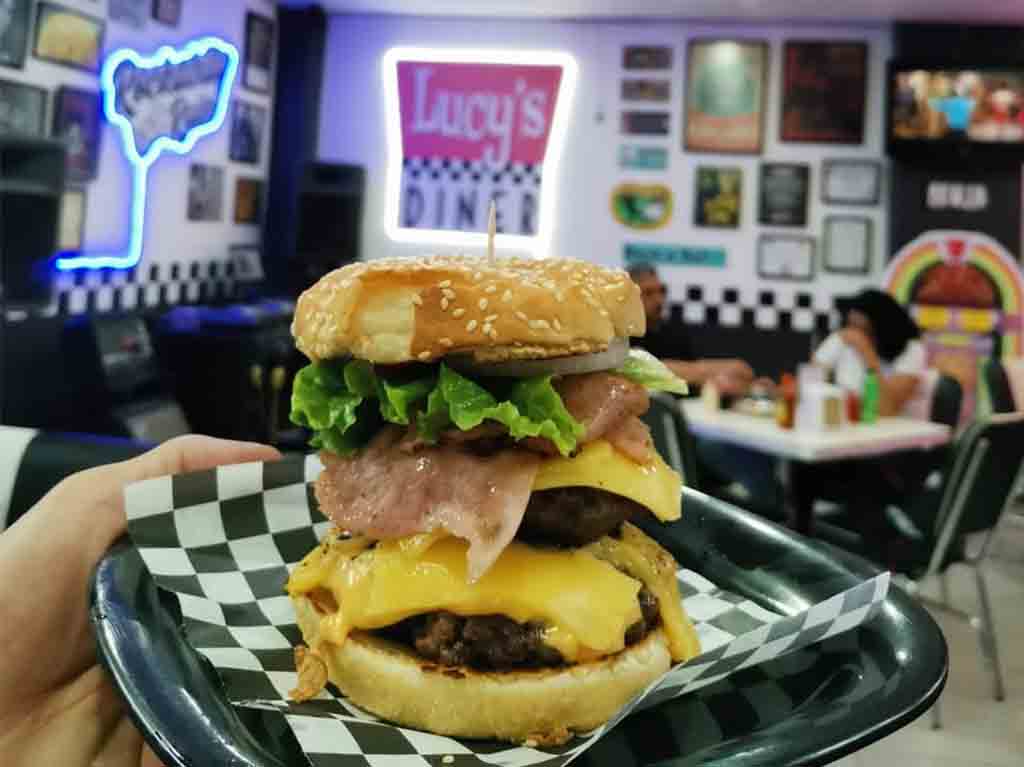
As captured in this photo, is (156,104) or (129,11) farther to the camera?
(156,104)

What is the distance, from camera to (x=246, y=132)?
704 cm

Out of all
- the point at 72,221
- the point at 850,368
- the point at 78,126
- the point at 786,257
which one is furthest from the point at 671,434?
→ the point at 786,257

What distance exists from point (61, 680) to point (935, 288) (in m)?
6.55

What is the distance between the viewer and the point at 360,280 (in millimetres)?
1341

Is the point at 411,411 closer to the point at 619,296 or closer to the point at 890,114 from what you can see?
the point at 619,296

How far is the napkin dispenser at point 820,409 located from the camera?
4.22 m

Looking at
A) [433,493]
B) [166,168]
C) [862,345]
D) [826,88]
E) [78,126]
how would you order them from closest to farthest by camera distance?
[433,493], [78,126], [862,345], [166,168], [826,88]

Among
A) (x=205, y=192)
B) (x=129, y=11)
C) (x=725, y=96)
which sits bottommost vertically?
(x=205, y=192)

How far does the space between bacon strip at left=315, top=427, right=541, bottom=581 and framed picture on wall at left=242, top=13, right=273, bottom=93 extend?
6181 mm

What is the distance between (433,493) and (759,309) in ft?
20.1

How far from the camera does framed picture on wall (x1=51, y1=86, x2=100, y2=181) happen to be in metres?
4.88

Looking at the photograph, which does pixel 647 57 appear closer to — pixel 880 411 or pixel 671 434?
pixel 880 411

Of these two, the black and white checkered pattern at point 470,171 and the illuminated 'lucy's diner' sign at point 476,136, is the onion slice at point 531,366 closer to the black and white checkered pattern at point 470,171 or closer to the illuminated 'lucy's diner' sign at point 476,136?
the illuminated 'lucy's diner' sign at point 476,136

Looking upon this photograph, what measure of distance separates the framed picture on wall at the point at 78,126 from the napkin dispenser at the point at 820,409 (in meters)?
3.67
